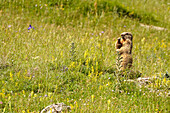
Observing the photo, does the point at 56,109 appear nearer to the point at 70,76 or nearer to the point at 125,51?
A: the point at 70,76

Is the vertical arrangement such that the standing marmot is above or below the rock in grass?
above

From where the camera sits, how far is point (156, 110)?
410cm

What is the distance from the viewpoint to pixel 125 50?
5.91m

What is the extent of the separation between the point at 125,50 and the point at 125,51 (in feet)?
0.08

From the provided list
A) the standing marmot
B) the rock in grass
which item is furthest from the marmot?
the rock in grass

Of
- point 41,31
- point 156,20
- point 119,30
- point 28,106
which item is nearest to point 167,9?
point 156,20

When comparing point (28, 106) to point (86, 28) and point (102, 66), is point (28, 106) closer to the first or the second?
point (102, 66)

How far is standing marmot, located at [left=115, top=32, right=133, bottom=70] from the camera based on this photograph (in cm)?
585

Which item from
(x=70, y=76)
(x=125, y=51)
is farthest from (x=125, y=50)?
(x=70, y=76)

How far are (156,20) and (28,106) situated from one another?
9.98m

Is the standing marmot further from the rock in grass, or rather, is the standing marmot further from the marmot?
the rock in grass

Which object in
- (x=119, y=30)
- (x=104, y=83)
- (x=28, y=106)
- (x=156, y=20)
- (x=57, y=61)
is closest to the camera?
(x=28, y=106)

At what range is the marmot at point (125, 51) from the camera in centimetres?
585

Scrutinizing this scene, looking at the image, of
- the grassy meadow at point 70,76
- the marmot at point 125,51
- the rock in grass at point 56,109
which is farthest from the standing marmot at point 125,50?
the rock in grass at point 56,109
